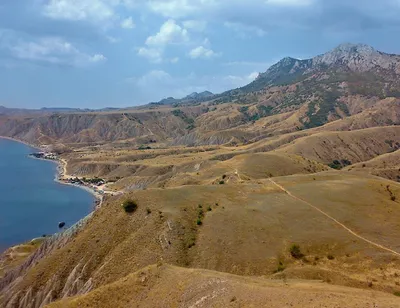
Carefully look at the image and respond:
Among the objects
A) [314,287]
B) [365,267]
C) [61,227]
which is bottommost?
[61,227]

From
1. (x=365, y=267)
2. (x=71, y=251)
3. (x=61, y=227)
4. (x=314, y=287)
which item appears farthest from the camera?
(x=61, y=227)

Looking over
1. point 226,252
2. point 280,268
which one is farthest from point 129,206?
point 280,268

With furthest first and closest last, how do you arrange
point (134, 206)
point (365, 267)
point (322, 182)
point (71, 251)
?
1. point (322, 182)
2. point (134, 206)
3. point (71, 251)
4. point (365, 267)

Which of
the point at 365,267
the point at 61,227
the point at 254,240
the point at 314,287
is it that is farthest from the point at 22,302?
the point at 61,227

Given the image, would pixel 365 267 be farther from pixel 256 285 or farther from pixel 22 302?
pixel 22 302

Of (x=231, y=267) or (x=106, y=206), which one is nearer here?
(x=231, y=267)

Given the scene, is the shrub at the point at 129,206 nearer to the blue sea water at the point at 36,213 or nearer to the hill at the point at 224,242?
the hill at the point at 224,242
